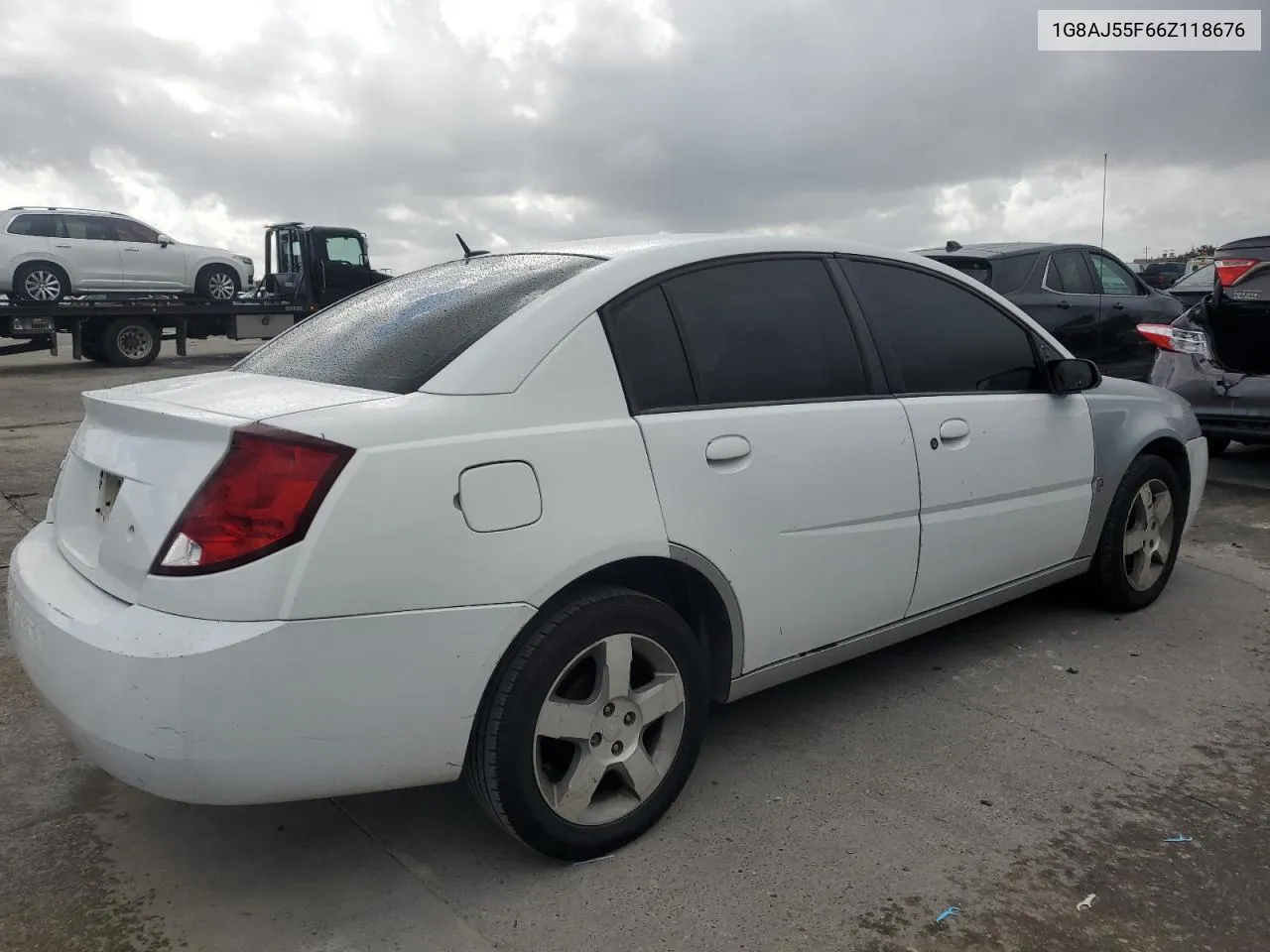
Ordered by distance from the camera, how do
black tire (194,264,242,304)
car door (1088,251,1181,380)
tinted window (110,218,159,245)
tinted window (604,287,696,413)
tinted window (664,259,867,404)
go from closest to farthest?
tinted window (604,287,696,413)
tinted window (664,259,867,404)
car door (1088,251,1181,380)
tinted window (110,218,159,245)
black tire (194,264,242,304)

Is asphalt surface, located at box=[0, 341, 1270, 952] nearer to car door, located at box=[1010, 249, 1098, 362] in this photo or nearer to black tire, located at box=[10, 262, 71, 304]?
car door, located at box=[1010, 249, 1098, 362]

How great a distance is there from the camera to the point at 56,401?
12344mm

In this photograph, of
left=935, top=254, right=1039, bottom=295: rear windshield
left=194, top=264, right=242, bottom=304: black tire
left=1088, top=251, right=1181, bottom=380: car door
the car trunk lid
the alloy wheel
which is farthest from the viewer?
left=194, top=264, right=242, bottom=304: black tire

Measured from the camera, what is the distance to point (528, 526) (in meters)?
2.36

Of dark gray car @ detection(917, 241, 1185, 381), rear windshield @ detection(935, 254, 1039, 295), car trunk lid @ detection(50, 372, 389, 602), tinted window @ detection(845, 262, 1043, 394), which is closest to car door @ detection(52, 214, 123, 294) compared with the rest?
dark gray car @ detection(917, 241, 1185, 381)

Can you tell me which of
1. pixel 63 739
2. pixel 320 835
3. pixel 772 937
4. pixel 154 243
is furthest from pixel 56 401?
pixel 772 937

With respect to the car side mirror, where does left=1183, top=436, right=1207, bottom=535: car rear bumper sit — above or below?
below

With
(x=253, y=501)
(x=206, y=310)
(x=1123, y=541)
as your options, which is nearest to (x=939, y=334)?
(x=1123, y=541)

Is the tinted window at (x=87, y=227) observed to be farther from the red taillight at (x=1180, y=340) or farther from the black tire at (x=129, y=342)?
the red taillight at (x=1180, y=340)

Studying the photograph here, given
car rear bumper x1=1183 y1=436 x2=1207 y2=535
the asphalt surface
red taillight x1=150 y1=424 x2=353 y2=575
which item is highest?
red taillight x1=150 y1=424 x2=353 y2=575

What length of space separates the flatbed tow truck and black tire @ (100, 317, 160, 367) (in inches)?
0.6

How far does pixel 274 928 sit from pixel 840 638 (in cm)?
172

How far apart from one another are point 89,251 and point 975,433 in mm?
16669

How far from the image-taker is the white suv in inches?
626
